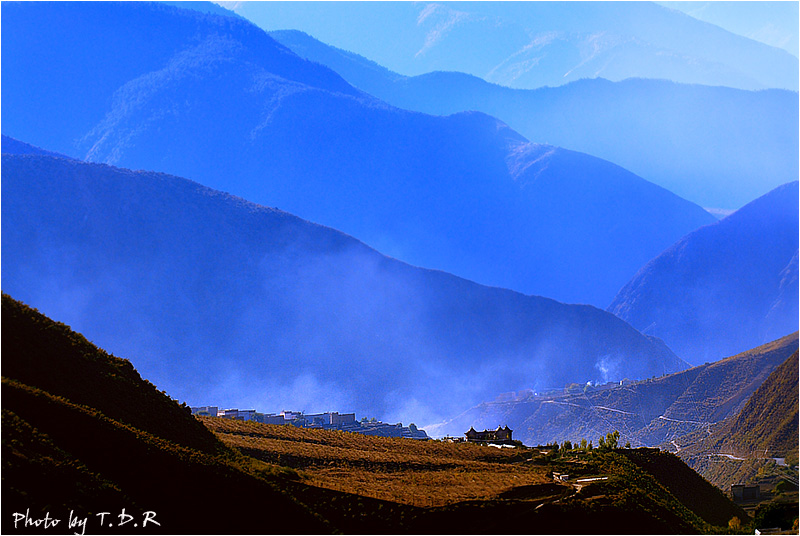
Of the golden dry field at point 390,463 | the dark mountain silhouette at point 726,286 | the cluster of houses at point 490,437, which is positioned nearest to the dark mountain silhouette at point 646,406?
the cluster of houses at point 490,437

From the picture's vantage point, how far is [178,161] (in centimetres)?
19450

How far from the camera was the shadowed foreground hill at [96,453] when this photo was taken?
17.9 metres

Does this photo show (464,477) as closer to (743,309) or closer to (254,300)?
(254,300)

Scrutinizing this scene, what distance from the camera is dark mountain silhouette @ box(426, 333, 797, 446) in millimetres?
69250

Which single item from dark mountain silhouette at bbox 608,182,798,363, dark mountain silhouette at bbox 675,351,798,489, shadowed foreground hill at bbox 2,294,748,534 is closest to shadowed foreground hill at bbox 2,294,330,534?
shadowed foreground hill at bbox 2,294,748,534

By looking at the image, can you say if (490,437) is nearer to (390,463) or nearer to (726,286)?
(390,463)

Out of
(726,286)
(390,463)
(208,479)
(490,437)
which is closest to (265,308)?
(490,437)

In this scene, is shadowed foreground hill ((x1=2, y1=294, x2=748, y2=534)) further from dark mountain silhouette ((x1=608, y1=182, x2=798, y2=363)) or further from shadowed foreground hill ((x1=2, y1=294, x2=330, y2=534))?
dark mountain silhouette ((x1=608, y1=182, x2=798, y2=363))

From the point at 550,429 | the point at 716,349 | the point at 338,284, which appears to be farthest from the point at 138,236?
the point at 716,349

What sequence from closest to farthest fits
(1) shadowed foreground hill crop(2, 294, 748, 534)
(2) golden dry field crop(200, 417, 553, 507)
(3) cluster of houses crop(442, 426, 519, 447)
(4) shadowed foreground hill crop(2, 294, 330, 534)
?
(4) shadowed foreground hill crop(2, 294, 330, 534)
(1) shadowed foreground hill crop(2, 294, 748, 534)
(2) golden dry field crop(200, 417, 553, 507)
(3) cluster of houses crop(442, 426, 519, 447)

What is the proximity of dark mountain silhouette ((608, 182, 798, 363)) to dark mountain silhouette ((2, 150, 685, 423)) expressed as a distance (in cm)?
3474

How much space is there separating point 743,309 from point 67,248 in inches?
4432

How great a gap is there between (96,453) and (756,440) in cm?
3864

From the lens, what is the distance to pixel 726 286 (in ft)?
530
